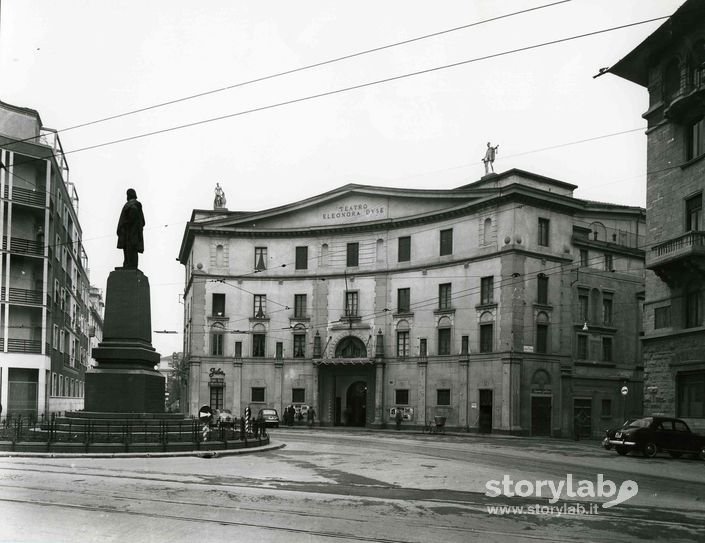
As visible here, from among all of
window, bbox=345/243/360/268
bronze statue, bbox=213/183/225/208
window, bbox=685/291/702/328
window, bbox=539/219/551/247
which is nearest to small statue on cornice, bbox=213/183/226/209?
bronze statue, bbox=213/183/225/208

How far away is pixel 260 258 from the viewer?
5606 cm

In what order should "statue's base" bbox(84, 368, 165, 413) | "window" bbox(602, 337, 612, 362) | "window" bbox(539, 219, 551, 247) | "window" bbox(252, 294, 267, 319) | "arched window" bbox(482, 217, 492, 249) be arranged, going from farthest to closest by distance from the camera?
"window" bbox(252, 294, 267, 319), "window" bbox(602, 337, 612, 362), "arched window" bbox(482, 217, 492, 249), "window" bbox(539, 219, 551, 247), "statue's base" bbox(84, 368, 165, 413)

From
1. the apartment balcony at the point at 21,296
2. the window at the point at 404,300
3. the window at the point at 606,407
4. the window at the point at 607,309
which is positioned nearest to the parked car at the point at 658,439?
the window at the point at 606,407

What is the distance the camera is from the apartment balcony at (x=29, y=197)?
141ft

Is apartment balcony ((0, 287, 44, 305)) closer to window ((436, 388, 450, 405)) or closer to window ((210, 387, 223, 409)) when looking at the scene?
window ((210, 387, 223, 409))

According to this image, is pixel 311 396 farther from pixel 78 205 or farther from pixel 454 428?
pixel 78 205

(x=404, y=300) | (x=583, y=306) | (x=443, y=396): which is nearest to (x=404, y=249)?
(x=404, y=300)

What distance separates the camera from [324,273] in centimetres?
5475

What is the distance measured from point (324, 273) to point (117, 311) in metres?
31.6

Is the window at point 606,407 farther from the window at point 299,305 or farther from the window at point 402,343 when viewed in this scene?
the window at point 299,305

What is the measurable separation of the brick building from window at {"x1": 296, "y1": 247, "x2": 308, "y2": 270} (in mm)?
27618

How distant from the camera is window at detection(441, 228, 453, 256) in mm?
49125

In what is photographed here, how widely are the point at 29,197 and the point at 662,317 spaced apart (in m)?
34.1

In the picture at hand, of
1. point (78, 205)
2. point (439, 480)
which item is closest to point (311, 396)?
point (78, 205)
